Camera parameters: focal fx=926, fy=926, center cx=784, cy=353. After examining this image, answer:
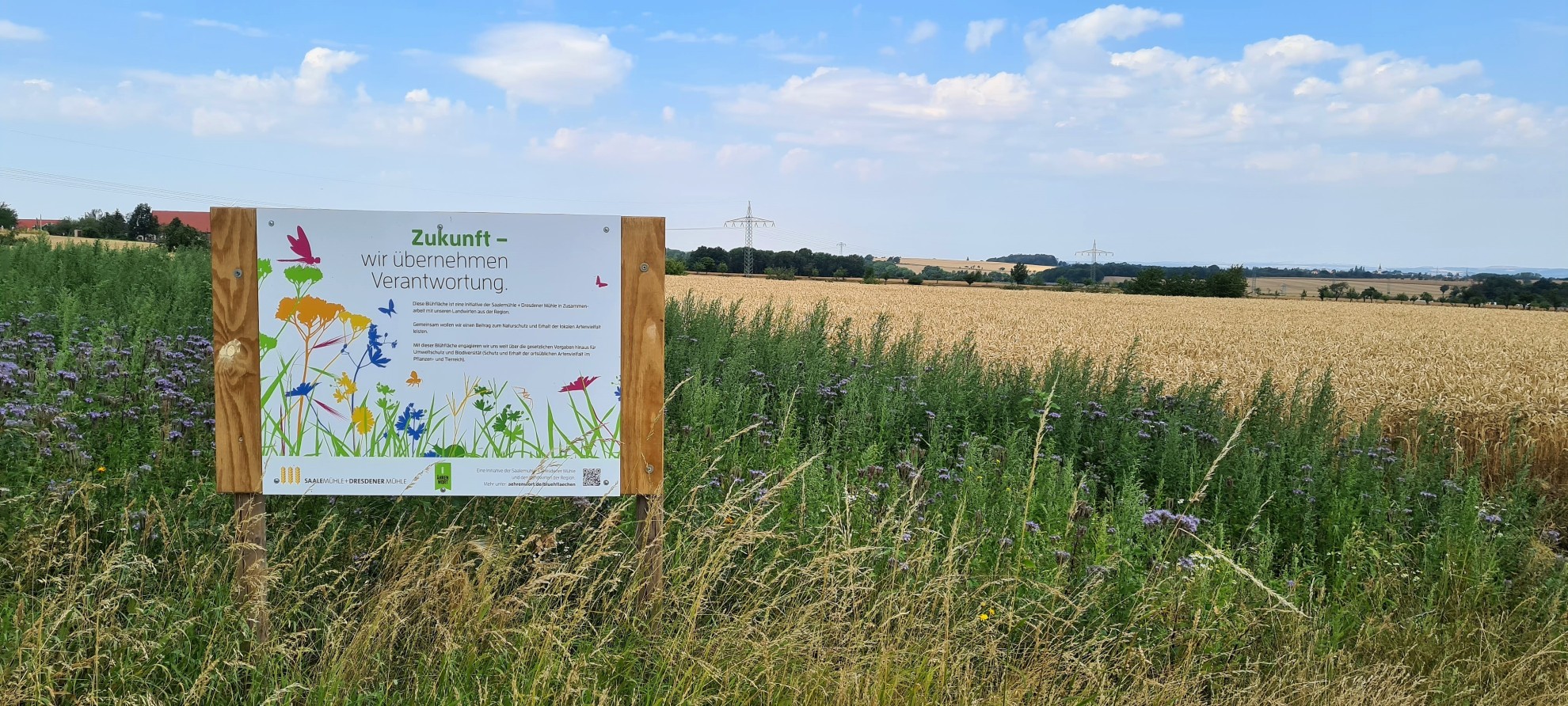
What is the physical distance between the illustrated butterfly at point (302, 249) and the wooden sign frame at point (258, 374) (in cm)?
15

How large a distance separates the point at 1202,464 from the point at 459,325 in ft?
16.9

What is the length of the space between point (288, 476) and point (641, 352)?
1.57 m

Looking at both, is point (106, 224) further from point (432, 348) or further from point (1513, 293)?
point (1513, 293)

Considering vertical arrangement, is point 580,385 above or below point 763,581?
above

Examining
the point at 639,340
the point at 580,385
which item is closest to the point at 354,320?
the point at 580,385

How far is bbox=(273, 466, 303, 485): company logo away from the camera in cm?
389

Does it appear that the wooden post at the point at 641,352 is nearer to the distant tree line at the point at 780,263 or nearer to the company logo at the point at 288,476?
the company logo at the point at 288,476

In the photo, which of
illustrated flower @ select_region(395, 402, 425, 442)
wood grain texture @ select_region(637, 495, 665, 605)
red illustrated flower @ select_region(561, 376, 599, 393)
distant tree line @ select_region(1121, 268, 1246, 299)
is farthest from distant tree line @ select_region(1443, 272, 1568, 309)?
illustrated flower @ select_region(395, 402, 425, 442)

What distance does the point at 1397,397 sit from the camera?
37.2 ft

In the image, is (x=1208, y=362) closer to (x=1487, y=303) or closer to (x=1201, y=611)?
(x=1201, y=611)

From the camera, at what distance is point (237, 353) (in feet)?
12.7

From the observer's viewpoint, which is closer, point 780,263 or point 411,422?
point 411,422

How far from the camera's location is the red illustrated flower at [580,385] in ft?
12.8

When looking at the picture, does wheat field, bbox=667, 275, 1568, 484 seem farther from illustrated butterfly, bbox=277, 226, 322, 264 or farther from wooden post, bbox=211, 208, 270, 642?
wooden post, bbox=211, 208, 270, 642
